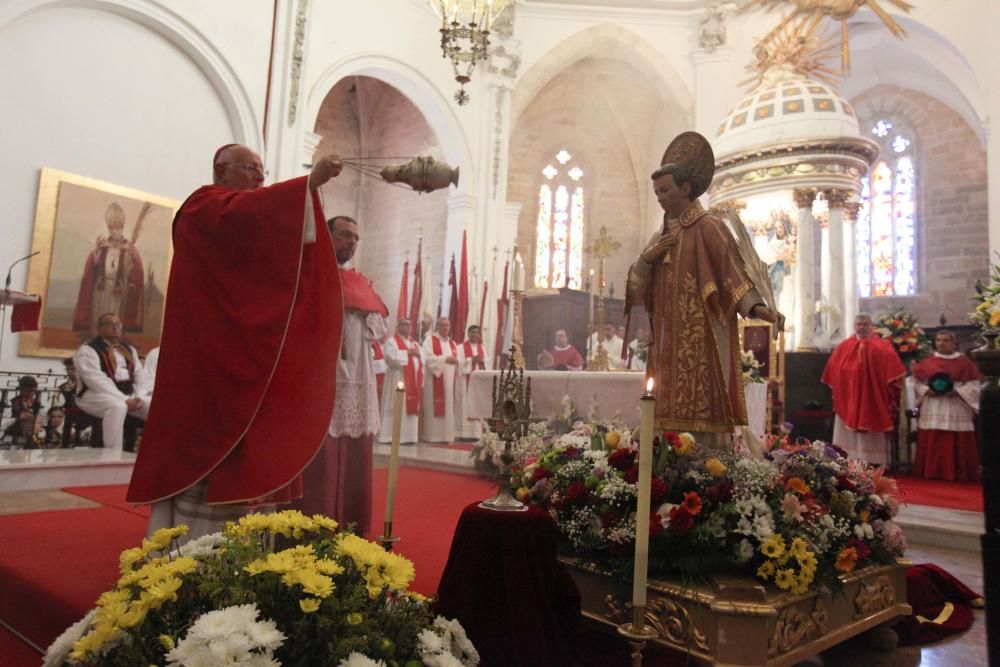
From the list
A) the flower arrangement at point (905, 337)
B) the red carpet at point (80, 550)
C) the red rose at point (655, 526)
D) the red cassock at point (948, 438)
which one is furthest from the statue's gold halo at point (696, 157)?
the flower arrangement at point (905, 337)

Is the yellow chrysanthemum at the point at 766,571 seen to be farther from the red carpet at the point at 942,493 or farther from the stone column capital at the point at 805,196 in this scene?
the stone column capital at the point at 805,196

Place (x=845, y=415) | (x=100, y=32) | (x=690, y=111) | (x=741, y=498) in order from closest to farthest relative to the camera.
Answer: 1. (x=741, y=498)
2. (x=100, y=32)
3. (x=845, y=415)
4. (x=690, y=111)

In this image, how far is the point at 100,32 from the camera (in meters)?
8.12

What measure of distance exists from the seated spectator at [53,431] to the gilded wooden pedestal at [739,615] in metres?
6.84

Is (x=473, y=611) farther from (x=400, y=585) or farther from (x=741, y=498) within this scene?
(x=741, y=498)

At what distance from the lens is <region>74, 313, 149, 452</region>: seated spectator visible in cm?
739

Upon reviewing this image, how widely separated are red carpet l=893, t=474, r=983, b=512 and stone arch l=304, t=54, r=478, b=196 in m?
8.63

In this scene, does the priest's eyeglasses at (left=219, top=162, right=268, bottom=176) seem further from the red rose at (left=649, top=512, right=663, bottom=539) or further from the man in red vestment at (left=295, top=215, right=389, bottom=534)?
Result: the red rose at (left=649, top=512, right=663, bottom=539)

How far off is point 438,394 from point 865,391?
234 inches

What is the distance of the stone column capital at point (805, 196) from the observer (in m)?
11.0

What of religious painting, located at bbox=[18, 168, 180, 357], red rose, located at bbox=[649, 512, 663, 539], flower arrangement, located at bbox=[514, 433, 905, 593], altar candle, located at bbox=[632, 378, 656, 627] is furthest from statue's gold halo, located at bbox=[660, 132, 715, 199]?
religious painting, located at bbox=[18, 168, 180, 357]

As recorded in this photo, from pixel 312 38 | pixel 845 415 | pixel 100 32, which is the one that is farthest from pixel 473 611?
pixel 312 38

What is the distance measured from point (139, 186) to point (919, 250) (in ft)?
52.8

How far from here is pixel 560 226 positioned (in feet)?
58.0
